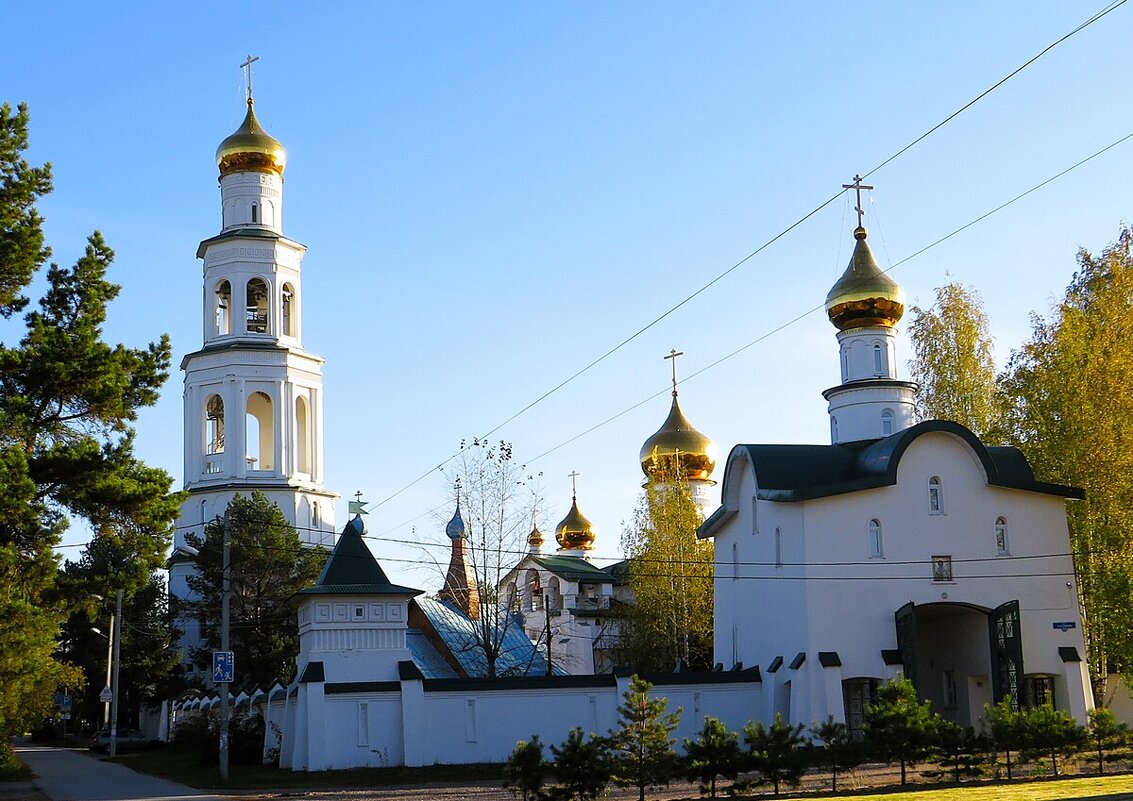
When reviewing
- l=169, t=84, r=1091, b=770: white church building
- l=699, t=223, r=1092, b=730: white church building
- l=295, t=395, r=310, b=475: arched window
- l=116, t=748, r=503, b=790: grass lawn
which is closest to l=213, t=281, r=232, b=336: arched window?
l=295, t=395, r=310, b=475: arched window

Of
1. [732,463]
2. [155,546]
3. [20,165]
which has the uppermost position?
[20,165]

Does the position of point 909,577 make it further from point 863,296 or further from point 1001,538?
point 863,296

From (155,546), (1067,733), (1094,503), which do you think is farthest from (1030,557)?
(155,546)

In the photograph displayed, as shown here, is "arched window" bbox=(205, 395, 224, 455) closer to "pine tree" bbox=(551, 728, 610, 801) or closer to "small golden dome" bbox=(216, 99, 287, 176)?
"small golden dome" bbox=(216, 99, 287, 176)

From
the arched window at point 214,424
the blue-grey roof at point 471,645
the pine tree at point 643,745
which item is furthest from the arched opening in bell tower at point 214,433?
the pine tree at point 643,745

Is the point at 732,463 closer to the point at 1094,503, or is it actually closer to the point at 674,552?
the point at 1094,503

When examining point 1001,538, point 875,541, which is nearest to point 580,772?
point 875,541

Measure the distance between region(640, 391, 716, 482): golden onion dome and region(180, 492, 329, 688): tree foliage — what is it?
12875 mm

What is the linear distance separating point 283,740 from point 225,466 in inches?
824

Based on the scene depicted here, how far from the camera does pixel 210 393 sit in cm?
4916

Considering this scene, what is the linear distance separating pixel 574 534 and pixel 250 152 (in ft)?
72.1

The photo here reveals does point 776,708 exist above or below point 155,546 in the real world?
below

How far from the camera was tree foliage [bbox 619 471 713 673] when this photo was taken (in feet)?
135

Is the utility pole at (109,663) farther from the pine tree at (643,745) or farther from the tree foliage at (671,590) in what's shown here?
the pine tree at (643,745)
